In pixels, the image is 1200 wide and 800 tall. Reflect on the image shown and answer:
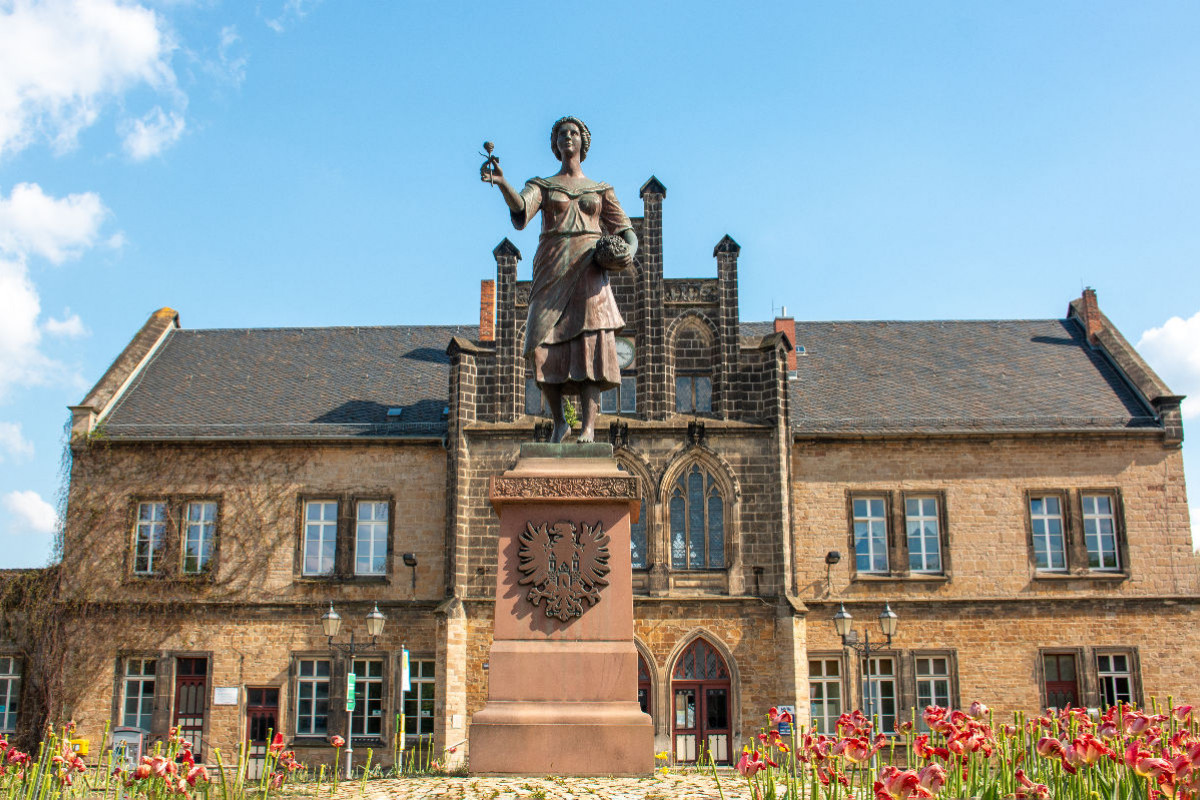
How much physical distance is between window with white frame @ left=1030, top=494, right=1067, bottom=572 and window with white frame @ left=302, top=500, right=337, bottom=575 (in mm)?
14220

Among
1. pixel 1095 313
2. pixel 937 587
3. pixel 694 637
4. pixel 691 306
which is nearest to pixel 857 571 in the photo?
pixel 937 587

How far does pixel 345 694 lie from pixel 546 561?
51.1 ft

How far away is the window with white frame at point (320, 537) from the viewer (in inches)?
918

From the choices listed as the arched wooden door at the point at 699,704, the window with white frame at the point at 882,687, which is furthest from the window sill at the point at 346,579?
the window with white frame at the point at 882,687

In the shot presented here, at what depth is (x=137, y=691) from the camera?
22.8 m

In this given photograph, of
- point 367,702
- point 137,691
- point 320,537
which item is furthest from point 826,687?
point 137,691

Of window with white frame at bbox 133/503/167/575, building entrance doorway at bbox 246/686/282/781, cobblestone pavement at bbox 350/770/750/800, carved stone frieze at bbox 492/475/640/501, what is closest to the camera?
cobblestone pavement at bbox 350/770/750/800

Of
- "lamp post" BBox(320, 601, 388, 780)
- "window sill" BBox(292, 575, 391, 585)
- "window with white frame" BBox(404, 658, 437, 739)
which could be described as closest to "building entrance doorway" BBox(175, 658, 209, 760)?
"window sill" BBox(292, 575, 391, 585)

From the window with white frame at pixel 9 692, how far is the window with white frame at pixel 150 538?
123 inches

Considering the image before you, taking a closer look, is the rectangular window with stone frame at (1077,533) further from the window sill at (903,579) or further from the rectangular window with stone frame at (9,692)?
the rectangular window with stone frame at (9,692)

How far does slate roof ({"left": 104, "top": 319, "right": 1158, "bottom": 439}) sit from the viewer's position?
24.1 m

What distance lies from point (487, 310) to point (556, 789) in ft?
66.9

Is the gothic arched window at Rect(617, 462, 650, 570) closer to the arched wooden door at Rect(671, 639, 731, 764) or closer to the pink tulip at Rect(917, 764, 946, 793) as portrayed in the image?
the arched wooden door at Rect(671, 639, 731, 764)

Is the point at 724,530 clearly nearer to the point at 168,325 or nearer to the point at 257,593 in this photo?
the point at 257,593
